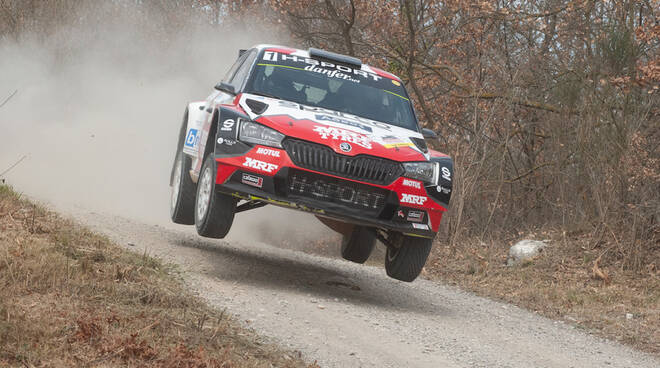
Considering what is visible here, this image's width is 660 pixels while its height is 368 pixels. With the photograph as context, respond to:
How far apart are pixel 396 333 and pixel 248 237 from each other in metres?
10.5

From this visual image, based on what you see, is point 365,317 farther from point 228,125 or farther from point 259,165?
point 228,125

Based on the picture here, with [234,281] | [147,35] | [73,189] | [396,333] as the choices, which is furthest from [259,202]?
[147,35]

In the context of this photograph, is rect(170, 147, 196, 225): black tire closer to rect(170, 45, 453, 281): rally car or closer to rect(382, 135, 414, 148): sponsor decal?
rect(170, 45, 453, 281): rally car

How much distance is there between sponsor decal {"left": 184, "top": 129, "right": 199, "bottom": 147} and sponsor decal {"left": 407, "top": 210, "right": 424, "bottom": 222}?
2735 millimetres

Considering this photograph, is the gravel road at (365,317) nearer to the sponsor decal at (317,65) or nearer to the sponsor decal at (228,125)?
the sponsor decal at (228,125)

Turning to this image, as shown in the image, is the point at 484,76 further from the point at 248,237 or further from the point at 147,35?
the point at 147,35

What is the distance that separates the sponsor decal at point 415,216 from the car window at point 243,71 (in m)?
2.25

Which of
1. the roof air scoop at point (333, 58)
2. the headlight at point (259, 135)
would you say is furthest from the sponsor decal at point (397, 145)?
the roof air scoop at point (333, 58)

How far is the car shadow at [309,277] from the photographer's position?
8.43 m

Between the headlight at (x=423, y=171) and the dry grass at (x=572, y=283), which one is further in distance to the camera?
the dry grass at (x=572, y=283)

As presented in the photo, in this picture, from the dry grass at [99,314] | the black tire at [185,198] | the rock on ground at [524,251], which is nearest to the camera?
the dry grass at [99,314]

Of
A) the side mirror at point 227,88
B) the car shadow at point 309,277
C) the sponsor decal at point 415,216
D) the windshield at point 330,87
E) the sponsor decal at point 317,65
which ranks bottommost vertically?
the car shadow at point 309,277

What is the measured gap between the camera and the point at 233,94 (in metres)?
8.59

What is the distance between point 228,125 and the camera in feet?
25.3
